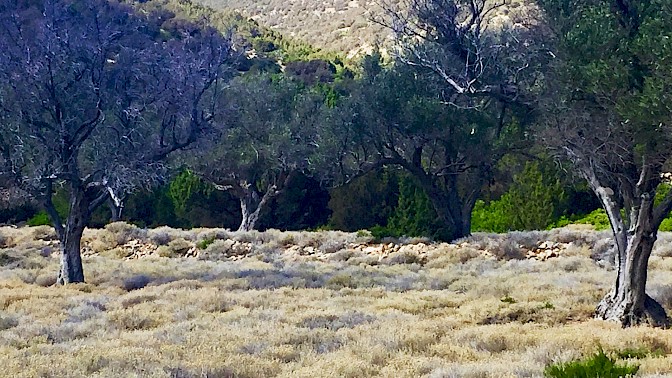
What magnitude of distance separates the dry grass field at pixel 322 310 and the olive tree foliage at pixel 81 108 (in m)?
2.30

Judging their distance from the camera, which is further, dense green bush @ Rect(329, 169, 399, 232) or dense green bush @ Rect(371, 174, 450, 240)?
dense green bush @ Rect(329, 169, 399, 232)

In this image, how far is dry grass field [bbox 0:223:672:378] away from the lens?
7.77 metres

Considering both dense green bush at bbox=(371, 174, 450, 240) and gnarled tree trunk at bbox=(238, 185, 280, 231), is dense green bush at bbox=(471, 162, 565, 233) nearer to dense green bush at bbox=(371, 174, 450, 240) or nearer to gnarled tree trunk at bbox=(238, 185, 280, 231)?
dense green bush at bbox=(371, 174, 450, 240)

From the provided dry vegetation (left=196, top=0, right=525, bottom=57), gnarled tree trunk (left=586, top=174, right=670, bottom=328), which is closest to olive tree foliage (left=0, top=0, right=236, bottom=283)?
gnarled tree trunk (left=586, top=174, right=670, bottom=328)

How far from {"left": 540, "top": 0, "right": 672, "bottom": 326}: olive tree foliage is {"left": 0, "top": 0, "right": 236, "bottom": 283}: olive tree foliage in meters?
9.36

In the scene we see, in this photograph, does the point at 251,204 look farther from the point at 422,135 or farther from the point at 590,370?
the point at 590,370

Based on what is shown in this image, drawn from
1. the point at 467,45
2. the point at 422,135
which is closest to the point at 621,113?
the point at 467,45

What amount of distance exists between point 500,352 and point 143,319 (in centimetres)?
585

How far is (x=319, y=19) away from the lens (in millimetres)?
93062

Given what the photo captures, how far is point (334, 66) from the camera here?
209 ft

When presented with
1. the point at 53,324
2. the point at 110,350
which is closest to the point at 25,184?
the point at 53,324

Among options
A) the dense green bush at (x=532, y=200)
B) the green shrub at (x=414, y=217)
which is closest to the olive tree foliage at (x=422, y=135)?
the green shrub at (x=414, y=217)

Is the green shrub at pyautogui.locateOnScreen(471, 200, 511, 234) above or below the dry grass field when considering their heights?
above

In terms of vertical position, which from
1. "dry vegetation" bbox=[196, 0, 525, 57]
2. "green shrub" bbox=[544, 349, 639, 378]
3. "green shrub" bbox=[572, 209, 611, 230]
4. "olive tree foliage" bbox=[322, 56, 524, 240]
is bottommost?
"green shrub" bbox=[544, 349, 639, 378]
